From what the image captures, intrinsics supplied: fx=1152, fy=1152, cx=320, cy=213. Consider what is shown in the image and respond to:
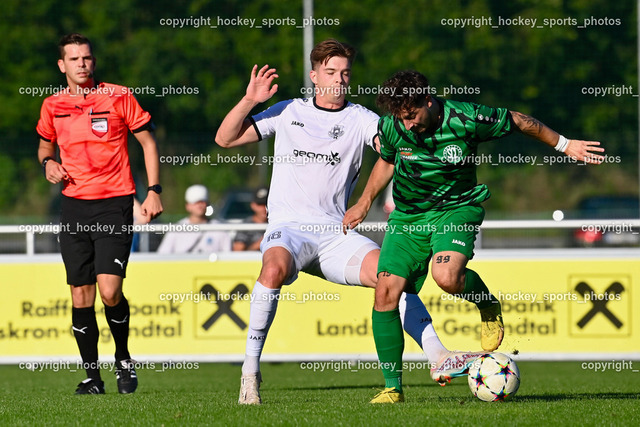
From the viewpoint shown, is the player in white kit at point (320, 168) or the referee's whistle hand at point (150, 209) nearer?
the player in white kit at point (320, 168)

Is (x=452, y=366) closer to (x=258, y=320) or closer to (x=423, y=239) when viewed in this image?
(x=423, y=239)

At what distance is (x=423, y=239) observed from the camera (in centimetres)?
724

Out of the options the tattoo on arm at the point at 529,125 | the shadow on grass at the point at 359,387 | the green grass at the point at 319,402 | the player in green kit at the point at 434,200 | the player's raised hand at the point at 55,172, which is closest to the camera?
the green grass at the point at 319,402

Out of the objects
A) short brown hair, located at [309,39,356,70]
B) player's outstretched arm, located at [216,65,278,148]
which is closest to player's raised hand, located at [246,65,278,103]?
player's outstretched arm, located at [216,65,278,148]

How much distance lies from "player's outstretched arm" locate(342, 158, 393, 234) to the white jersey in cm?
24

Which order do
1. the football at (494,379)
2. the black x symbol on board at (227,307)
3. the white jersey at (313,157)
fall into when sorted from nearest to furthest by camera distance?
the football at (494,379) → the white jersey at (313,157) → the black x symbol on board at (227,307)

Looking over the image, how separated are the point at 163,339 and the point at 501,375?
17.2 feet

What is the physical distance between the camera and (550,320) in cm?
1118

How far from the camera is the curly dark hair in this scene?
6707 millimetres

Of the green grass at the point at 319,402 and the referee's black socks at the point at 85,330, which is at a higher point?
the referee's black socks at the point at 85,330

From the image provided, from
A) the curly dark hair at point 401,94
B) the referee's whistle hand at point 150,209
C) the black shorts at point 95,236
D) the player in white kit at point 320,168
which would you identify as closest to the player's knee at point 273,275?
the player in white kit at point 320,168

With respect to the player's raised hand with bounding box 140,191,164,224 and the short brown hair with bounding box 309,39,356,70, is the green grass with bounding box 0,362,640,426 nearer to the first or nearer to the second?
the player's raised hand with bounding box 140,191,164,224

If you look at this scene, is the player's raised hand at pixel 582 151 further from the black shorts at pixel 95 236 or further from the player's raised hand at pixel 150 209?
the black shorts at pixel 95 236

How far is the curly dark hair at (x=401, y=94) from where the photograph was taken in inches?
264
